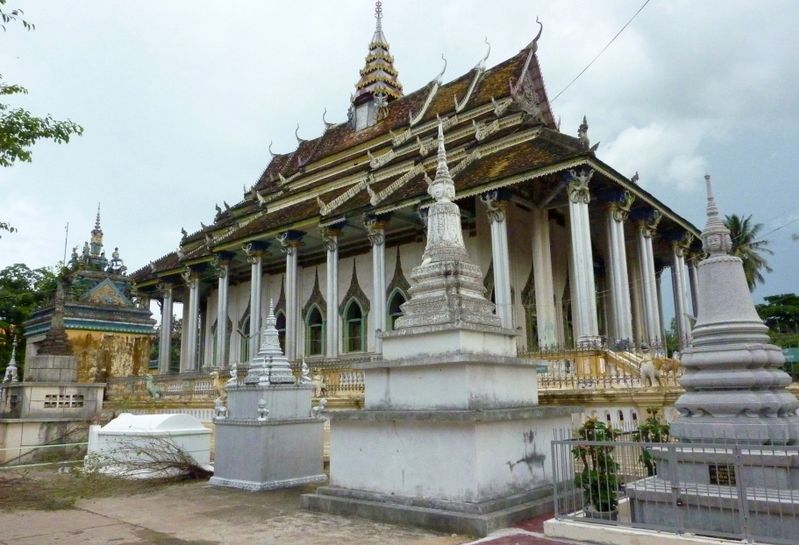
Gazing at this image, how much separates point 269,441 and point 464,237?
467 inches

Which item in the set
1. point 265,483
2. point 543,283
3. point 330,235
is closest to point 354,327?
point 330,235

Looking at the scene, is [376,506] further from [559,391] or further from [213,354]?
[213,354]

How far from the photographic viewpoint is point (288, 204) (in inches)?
1000

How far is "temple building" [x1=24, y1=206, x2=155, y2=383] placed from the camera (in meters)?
24.5

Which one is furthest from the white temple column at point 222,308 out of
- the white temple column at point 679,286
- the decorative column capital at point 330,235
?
the white temple column at point 679,286

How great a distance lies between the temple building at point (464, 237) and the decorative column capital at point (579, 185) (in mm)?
24

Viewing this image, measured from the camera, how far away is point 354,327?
23359mm

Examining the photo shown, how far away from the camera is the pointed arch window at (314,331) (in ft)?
79.7

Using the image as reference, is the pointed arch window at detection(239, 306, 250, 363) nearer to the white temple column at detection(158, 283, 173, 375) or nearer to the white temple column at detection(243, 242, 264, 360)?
the white temple column at detection(158, 283, 173, 375)

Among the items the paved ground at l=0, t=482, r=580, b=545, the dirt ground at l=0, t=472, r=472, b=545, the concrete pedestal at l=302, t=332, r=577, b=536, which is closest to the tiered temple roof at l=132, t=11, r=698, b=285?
the concrete pedestal at l=302, t=332, r=577, b=536

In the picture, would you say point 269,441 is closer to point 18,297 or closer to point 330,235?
point 330,235

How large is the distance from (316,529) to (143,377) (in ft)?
55.3

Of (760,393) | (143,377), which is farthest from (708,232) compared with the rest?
(143,377)

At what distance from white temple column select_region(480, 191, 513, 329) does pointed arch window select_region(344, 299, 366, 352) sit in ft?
23.7
